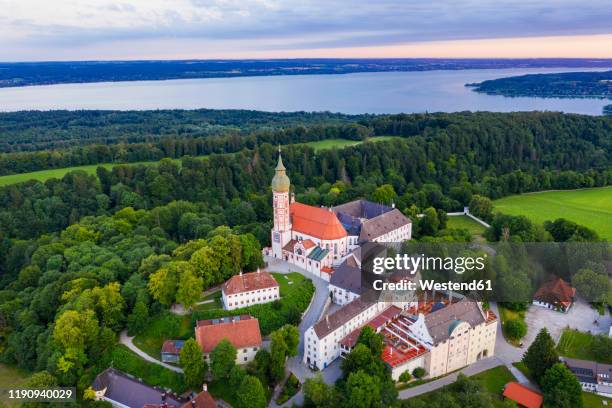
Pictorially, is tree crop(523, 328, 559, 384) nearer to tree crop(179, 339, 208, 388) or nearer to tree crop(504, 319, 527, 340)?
tree crop(504, 319, 527, 340)

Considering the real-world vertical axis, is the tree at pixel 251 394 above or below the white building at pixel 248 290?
below

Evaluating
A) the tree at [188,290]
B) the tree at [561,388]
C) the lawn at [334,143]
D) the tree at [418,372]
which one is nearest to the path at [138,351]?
the tree at [188,290]

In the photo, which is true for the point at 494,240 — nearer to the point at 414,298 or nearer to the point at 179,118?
the point at 414,298

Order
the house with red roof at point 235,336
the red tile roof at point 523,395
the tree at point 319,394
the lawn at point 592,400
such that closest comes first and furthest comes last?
the tree at point 319,394
the red tile roof at point 523,395
the lawn at point 592,400
the house with red roof at point 235,336

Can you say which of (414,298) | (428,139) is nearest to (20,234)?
(414,298)

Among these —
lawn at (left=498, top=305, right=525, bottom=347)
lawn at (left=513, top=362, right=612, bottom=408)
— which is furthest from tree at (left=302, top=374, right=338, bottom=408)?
lawn at (left=498, top=305, right=525, bottom=347)

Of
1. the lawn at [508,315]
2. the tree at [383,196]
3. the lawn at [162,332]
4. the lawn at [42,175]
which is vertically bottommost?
the lawn at [508,315]

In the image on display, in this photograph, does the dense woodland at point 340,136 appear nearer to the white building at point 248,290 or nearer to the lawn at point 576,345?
the white building at point 248,290
